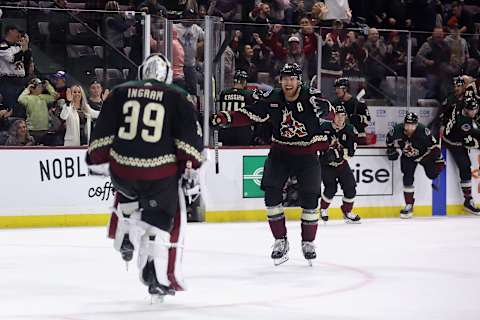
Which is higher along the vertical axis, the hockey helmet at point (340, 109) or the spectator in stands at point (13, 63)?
the spectator in stands at point (13, 63)

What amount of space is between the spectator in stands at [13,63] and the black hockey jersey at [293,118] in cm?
337

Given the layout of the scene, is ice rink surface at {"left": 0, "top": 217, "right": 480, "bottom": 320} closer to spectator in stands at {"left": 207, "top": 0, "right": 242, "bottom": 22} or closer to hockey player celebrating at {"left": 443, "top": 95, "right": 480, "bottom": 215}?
hockey player celebrating at {"left": 443, "top": 95, "right": 480, "bottom": 215}

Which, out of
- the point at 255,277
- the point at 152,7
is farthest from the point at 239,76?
the point at 255,277

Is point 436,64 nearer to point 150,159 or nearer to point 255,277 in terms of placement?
point 255,277

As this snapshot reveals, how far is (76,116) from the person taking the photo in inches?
446

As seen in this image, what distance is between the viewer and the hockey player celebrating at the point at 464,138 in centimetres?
1342

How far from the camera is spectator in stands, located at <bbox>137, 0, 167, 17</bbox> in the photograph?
12.9 meters

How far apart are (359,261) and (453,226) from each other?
141 inches

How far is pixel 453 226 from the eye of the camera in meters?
12.0

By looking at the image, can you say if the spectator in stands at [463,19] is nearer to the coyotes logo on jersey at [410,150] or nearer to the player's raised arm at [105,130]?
the coyotes logo on jersey at [410,150]

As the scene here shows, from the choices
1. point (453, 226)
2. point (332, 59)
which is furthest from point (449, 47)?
point (453, 226)

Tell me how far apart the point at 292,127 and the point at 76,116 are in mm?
3692

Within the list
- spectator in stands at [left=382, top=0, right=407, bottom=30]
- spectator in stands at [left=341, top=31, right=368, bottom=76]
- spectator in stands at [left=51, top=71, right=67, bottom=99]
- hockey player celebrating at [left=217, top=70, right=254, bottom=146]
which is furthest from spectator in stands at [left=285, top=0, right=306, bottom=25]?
spectator in stands at [left=51, top=71, right=67, bottom=99]

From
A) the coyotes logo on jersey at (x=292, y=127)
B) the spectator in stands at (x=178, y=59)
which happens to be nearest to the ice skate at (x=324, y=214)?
the spectator in stands at (x=178, y=59)
